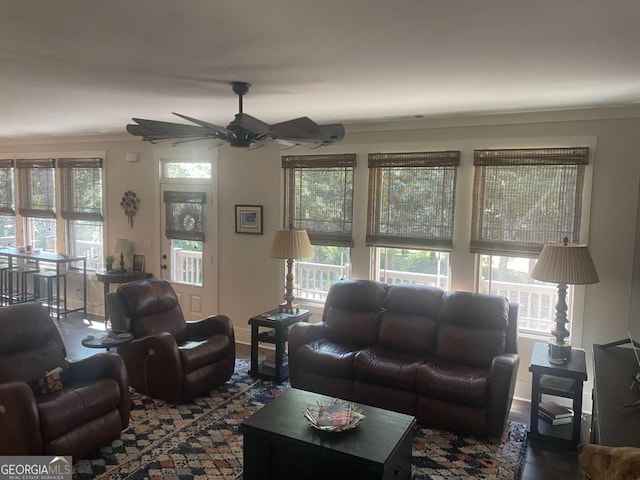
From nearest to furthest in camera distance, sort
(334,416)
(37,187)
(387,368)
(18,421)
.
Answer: (18,421)
(334,416)
(387,368)
(37,187)

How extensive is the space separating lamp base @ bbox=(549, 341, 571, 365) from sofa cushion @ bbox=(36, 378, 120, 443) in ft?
10.6

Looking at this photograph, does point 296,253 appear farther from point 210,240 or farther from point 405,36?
point 405,36

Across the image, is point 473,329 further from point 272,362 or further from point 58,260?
point 58,260

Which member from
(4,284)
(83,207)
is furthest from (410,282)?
(4,284)

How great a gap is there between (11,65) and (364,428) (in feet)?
10.2

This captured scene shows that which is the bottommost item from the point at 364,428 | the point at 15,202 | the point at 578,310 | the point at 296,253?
the point at 364,428

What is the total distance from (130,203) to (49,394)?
3861 mm

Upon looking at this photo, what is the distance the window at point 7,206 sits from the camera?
7727 mm

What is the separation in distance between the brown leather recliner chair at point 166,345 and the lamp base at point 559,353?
9.07 feet

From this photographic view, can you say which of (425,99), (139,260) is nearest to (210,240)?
(139,260)

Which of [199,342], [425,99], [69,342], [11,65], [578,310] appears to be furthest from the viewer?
[69,342]

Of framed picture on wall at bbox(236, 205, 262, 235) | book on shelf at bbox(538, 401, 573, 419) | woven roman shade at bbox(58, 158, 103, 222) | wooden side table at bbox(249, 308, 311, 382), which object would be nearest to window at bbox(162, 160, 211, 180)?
framed picture on wall at bbox(236, 205, 262, 235)

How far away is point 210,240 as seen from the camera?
5977 mm

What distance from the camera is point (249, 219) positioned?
5.68m
